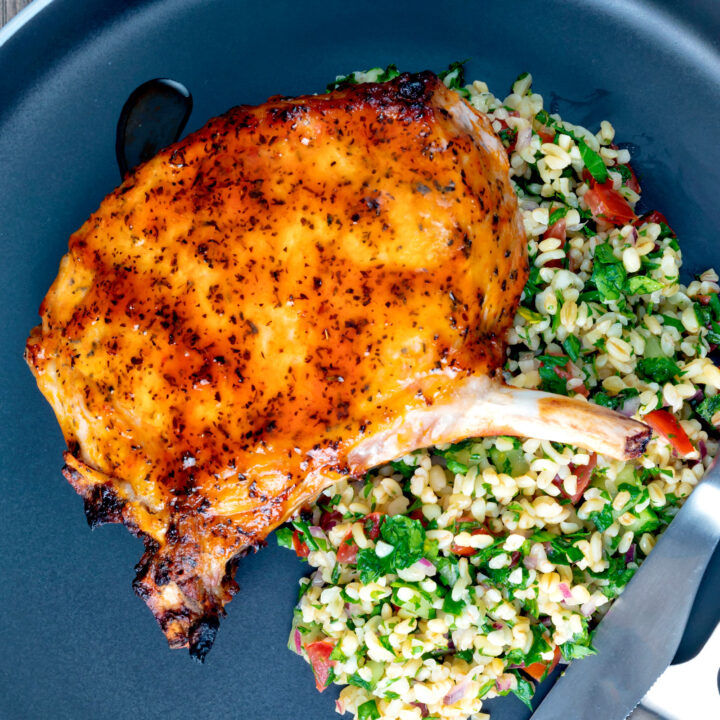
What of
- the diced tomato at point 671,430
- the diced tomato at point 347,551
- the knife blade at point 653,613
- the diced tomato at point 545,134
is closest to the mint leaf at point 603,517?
the knife blade at point 653,613

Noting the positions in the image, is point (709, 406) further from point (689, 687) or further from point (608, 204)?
point (689, 687)

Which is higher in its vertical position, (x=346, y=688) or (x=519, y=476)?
(x=519, y=476)

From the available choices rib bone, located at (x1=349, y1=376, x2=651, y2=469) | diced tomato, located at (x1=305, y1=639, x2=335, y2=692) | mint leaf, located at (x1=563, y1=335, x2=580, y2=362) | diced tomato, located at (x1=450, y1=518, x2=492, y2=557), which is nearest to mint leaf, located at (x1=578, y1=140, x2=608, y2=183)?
mint leaf, located at (x1=563, y1=335, x2=580, y2=362)

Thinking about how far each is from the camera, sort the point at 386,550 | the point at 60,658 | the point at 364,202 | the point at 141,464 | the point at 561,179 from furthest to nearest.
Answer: the point at 60,658, the point at 561,179, the point at 386,550, the point at 141,464, the point at 364,202

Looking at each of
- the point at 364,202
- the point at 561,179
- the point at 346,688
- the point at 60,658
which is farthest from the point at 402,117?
the point at 60,658

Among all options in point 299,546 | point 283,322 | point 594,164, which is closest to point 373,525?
point 299,546

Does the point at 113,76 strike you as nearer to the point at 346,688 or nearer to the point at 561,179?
the point at 561,179
